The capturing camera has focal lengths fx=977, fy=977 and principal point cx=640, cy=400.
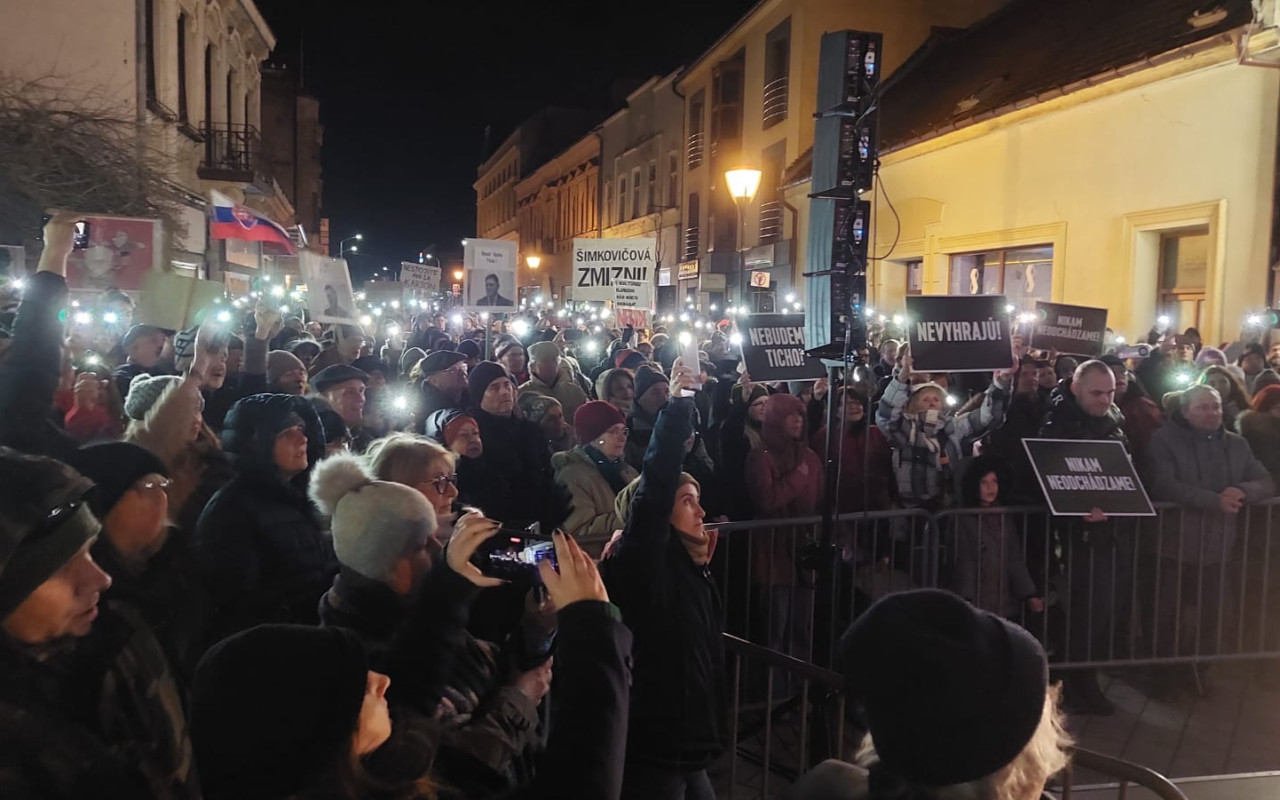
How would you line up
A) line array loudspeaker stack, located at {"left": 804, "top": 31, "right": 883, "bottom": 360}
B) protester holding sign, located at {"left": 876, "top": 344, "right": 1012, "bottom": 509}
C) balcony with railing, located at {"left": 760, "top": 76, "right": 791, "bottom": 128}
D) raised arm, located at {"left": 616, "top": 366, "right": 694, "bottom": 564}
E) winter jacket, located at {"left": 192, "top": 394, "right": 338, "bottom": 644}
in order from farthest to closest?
1. balcony with railing, located at {"left": 760, "top": 76, "right": 791, "bottom": 128}
2. protester holding sign, located at {"left": 876, "top": 344, "right": 1012, "bottom": 509}
3. line array loudspeaker stack, located at {"left": 804, "top": 31, "right": 883, "bottom": 360}
4. raised arm, located at {"left": 616, "top": 366, "right": 694, "bottom": 564}
5. winter jacket, located at {"left": 192, "top": 394, "right": 338, "bottom": 644}

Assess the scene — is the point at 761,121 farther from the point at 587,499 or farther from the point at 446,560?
the point at 446,560

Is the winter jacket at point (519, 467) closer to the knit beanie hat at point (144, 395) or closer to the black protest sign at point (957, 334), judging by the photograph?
the knit beanie hat at point (144, 395)

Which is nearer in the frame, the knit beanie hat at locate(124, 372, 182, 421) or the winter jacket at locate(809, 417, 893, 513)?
the knit beanie hat at locate(124, 372, 182, 421)

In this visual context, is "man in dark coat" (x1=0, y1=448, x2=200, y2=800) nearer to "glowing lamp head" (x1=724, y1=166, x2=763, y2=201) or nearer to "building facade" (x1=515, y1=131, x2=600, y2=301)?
"glowing lamp head" (x1=724, y1=166, x2=763, y2=201)

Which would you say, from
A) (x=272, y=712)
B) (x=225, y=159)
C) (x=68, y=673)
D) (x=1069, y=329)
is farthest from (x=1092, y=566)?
(x=225, y=159)

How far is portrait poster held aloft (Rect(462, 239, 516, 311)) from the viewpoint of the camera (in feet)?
36.4

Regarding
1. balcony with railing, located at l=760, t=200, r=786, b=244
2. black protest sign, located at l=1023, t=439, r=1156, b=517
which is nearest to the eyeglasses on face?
black protest sign, located at l=1023, t=439, r=1156, b=517

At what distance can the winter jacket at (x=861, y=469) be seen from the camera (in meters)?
6.11

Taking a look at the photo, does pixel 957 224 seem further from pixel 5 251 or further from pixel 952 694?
pixel 952 694

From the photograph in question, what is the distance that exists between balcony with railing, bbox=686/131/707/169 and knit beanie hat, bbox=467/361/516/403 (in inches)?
1089

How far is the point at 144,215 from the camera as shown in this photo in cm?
1295

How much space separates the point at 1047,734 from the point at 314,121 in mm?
61324

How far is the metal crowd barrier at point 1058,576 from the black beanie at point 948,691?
3516 millimetres

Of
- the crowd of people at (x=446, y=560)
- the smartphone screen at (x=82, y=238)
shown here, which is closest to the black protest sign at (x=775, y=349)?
the crowd of people at (x=446, y=560)
